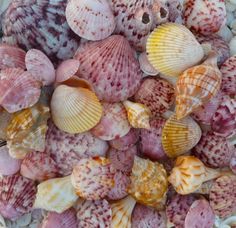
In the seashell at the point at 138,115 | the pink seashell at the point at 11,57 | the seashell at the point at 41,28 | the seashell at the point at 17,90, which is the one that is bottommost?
the seashell at the point at 138,115

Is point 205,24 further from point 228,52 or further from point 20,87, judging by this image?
point 20,87

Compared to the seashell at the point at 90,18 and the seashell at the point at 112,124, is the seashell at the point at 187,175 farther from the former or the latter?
the seashell at the point at 90,18

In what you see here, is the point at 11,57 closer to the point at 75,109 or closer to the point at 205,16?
the point at 75,109

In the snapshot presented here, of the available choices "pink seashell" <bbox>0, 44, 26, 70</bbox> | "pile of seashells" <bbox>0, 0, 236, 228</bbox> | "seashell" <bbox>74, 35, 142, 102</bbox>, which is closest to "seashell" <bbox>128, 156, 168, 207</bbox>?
"pile of seashells" <bbox>0, 0, 236, 228</bbox>

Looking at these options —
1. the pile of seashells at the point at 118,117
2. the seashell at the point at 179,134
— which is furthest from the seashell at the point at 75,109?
the seashell at the point at 179,134

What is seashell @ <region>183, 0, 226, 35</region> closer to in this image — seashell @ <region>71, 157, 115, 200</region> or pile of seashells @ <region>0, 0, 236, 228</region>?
pile of seashells @ <region>0, 0, 236, 228</region>

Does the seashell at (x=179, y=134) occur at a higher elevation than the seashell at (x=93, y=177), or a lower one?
higher
